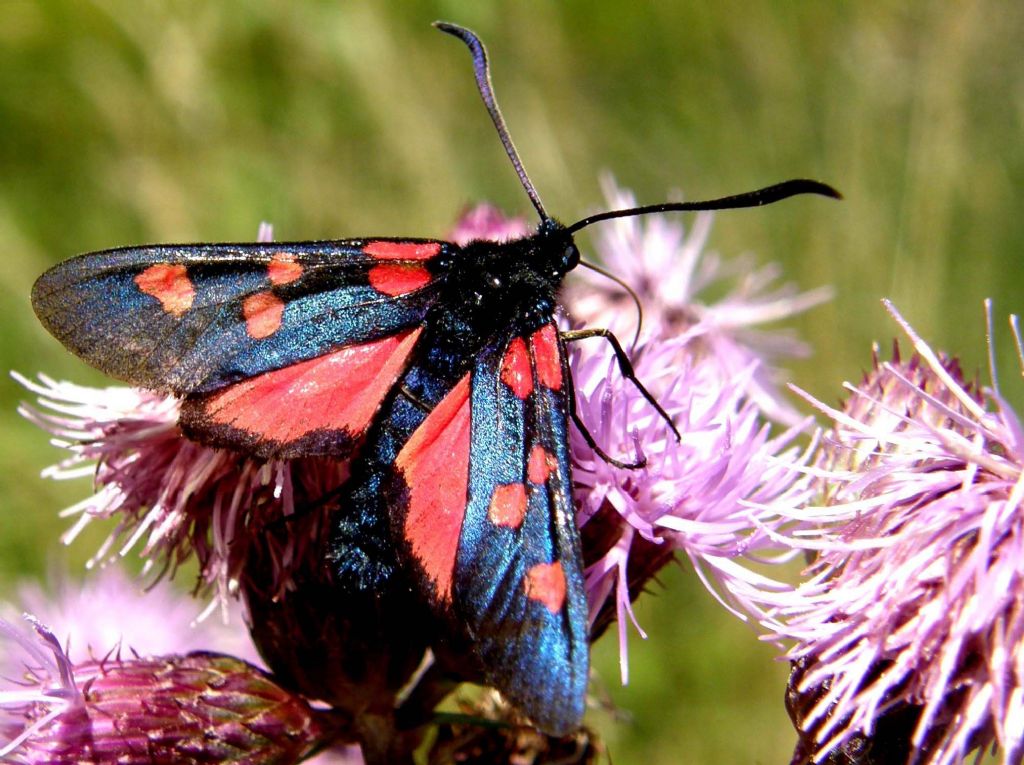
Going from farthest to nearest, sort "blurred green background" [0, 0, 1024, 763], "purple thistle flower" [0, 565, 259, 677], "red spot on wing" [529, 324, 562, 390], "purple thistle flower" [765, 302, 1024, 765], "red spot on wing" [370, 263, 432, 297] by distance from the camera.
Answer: "blurred green background" [0, 0, 1024, 763] → "purple thistle flower" [0, 565, 259, 677] → "red spot on wing" [370, 263, 432, 297] → "red spot on wing" [529, 324, 562, 390] → "purple thistle flower" [765, 302, 1024, 765]

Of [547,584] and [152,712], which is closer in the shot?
[547,584]

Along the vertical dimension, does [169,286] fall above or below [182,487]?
above

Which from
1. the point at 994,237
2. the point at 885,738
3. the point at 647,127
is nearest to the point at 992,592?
the point at 885,738

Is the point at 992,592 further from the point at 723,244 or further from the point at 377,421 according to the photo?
the point at 723,244

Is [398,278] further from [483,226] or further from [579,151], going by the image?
[579,151]

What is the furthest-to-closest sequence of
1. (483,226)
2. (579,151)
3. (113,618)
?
(579,151) < (113,618) < (483,226)

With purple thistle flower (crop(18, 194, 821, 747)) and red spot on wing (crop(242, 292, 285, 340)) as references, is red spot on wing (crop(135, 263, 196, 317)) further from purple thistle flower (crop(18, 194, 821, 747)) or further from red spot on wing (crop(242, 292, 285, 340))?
purple thistle flower (crop(18, 194, 821, 747))

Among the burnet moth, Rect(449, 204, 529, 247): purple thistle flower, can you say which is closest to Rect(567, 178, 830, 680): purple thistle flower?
the burnet moth

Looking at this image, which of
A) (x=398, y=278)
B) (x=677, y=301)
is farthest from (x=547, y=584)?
(x=677, y=301)
